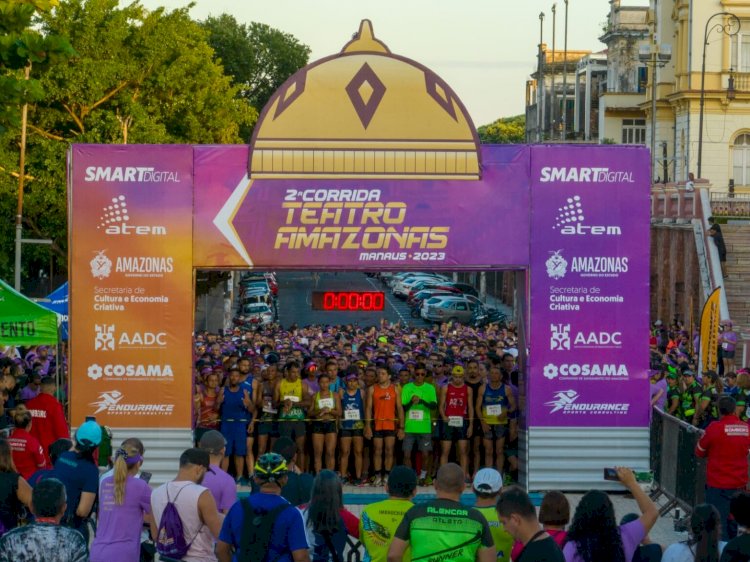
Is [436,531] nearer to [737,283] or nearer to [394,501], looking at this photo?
[394,501]

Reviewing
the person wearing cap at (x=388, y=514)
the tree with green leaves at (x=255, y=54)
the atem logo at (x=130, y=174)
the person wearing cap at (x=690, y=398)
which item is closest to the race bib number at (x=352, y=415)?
the atem logo at (x=130, y=174)

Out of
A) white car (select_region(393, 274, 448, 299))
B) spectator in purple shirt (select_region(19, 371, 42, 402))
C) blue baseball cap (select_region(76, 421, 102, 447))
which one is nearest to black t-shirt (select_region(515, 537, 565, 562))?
blue baseball cap (select_region(76, 421, 102, 447))

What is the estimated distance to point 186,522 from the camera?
859 centimetres

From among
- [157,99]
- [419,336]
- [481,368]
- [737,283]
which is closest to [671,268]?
[737,283]

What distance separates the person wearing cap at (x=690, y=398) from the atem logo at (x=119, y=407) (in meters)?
6.27

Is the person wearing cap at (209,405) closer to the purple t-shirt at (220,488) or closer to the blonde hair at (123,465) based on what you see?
the purple t-shirt at (220,488)

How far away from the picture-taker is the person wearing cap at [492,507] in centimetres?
819

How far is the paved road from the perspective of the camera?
2100 inches

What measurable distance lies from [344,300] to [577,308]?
294 cm

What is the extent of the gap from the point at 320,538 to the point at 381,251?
7.29m

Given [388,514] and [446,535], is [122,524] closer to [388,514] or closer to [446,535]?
[388,514]

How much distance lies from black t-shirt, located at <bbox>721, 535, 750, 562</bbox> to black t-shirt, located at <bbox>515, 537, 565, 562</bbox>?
1100 millimetres

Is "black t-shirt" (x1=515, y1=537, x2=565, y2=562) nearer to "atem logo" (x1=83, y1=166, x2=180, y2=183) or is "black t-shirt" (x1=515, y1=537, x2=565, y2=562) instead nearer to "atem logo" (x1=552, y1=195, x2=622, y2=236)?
"atem logo" (x1=552, y1=195, x2=622, y2=236)

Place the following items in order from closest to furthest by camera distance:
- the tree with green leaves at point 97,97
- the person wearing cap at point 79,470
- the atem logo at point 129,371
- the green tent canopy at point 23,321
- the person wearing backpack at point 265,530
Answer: the person wearing backpack at point 265,530, the person wearing cap at point 79,470, the atem logo at point 129,371, the green tent canopy at point 23,321, the tree with green leaves at point 97,97
